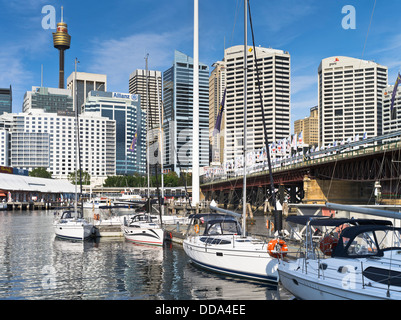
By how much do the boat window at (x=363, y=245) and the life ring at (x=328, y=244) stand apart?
238cm

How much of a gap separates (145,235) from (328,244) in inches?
961

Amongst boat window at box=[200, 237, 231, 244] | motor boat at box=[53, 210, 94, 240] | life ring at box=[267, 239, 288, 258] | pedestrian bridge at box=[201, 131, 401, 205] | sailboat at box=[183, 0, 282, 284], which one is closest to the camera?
life ring at box=[267, 239, 288, 258]

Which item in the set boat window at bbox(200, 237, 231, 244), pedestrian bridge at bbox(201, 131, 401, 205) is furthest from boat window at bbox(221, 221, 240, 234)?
pedestrian bridge at bbox(201, 131, 401, 205)

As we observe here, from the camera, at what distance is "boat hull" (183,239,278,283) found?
22.0 meters

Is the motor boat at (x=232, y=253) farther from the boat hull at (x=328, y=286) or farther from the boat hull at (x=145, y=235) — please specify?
the boat hull at (x=145, y=235)

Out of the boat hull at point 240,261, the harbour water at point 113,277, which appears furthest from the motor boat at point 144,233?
the boat hull at point 240,261

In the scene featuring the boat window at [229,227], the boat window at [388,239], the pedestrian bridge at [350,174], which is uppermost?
the pedestrian bridge at [350,174]

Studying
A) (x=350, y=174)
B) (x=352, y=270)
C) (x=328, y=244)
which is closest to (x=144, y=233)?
(x=328, y=244)

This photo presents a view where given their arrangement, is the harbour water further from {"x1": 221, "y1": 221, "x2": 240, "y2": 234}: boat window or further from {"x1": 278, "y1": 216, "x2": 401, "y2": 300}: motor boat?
{"x1": 221, "y1": 221, "x2": 240, "y2": 234}: boat window

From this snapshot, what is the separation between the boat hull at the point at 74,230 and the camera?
45125mm

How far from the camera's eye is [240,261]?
23188 mm

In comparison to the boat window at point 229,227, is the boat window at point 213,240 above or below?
below
